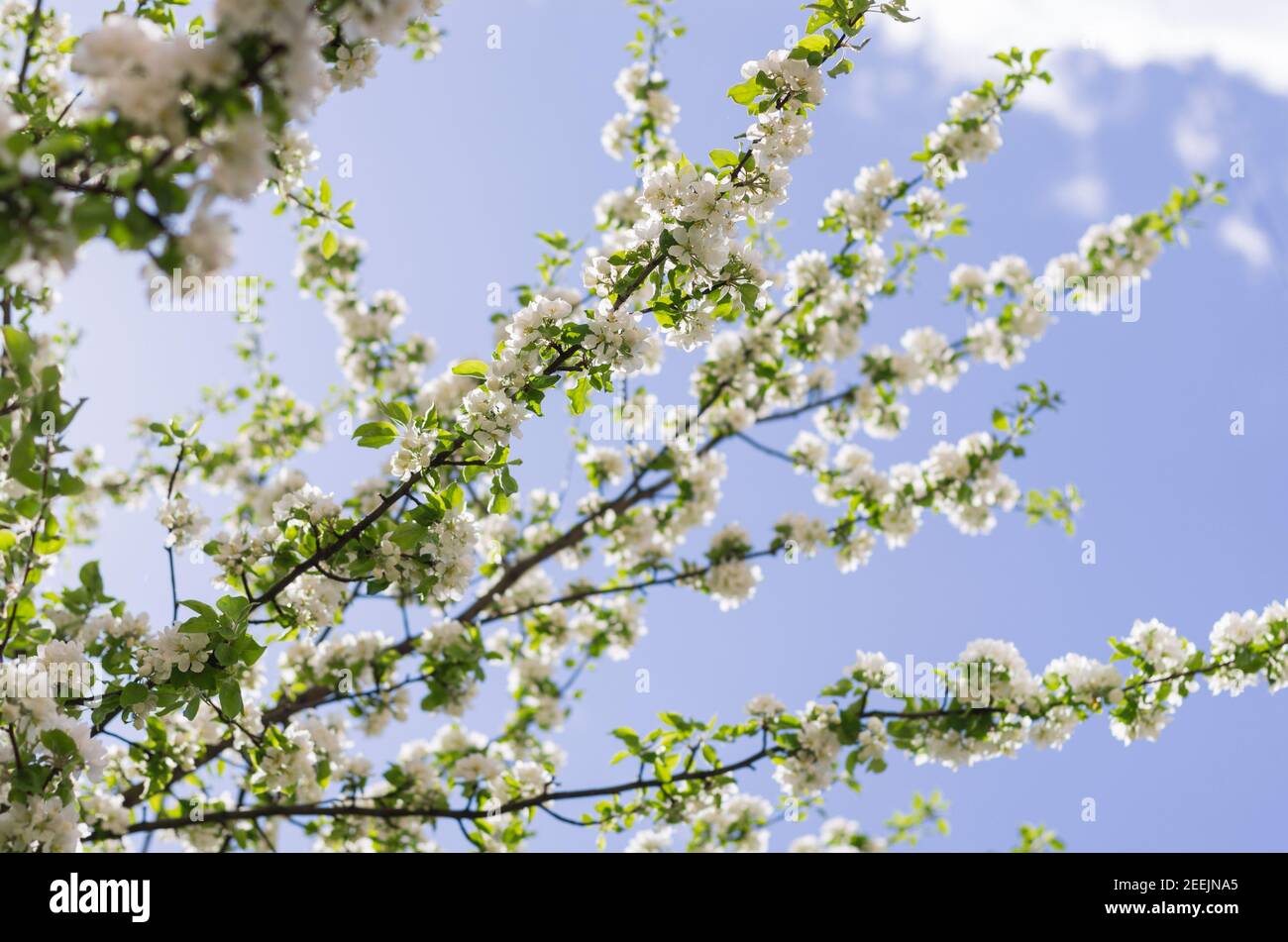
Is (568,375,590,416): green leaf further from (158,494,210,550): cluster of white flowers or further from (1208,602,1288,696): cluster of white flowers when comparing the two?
(1208,602,1288,696): cluster of white flowers

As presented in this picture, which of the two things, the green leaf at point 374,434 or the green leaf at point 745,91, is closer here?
the green leaf at point 745,91

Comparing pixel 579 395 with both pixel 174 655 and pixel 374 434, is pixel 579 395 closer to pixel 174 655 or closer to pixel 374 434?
pixel 374 434

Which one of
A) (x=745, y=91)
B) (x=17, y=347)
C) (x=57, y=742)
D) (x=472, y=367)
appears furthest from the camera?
(x=472, y=367)

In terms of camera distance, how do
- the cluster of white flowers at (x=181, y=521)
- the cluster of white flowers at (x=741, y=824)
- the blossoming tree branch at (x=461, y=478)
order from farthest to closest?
the cluster of white flowers at (x=741, y=824) → the cluster of white flowers at (x=181, y=521) → the blossoming tree branch at (x=461, y=478)

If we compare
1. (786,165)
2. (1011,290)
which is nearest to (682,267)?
(786,165)


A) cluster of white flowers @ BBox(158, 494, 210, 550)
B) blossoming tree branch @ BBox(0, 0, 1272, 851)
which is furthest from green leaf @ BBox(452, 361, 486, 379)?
cluster of white flowers @ BBox(158, 494, 210, 550)

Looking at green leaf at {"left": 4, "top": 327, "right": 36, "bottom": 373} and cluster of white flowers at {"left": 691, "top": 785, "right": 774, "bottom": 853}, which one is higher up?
green leaf at {"left": 4, "top": 327, "right": 36, "bottom": 373}

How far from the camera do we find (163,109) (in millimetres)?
1342

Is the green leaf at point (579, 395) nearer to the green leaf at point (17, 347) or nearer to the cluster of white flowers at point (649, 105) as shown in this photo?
the green leaf at point (17, 347)

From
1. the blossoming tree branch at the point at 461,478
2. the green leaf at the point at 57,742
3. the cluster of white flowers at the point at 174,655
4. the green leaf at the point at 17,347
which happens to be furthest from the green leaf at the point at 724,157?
the green leaf at the point at 57,742

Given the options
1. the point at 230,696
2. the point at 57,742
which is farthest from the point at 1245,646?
the point at 57,742

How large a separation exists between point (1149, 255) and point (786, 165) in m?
4.96

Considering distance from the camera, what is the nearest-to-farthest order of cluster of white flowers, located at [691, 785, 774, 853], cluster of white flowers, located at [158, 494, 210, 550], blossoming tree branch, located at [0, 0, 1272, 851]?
blossoming tree branch, located at [0, 0, 1272, 851] → cluster of white flowers, located at [158, 494, 210, 550] → cluster of white flowers, located at [691, 785, 774, 853]
